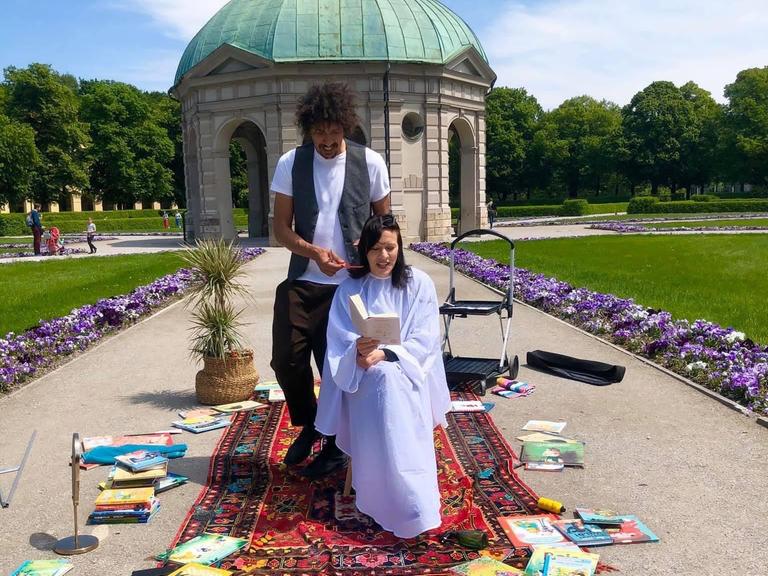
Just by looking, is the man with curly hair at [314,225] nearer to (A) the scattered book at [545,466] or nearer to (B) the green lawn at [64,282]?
(A) the scattered book at [545,466]

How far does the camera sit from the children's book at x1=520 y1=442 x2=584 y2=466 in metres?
5.27

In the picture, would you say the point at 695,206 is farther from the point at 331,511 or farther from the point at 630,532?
the point at 331,511

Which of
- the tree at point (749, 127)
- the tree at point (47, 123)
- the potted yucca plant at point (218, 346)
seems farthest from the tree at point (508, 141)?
the potted yucca plant at point (218, 346)

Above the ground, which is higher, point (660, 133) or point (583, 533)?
point (660, 133)

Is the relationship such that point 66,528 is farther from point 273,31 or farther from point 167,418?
point 273,31

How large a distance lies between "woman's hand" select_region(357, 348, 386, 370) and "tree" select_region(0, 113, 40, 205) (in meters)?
47.0

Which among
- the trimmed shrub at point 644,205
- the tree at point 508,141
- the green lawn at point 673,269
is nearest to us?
the green lawn at point 673,269

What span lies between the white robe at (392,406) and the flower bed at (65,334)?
5.20m

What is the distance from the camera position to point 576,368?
8047 millimetres

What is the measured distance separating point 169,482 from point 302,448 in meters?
0.97

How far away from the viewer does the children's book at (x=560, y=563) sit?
358 cm

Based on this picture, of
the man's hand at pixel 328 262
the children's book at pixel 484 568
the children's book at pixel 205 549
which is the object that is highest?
the man's hand at pixel 328 262

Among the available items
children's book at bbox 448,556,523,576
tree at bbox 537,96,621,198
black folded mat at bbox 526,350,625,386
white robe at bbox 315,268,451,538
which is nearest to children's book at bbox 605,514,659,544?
children's book at bbox 448,556,523,576

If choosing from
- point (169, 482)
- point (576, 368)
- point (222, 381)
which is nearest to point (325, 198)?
point (169, 482)
